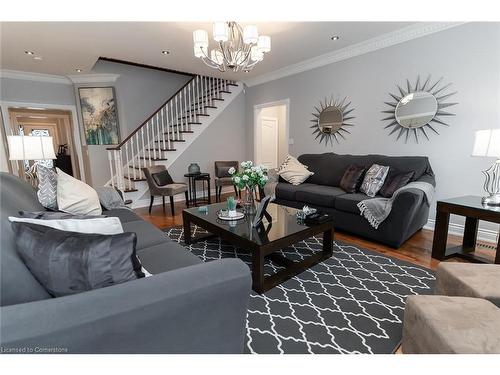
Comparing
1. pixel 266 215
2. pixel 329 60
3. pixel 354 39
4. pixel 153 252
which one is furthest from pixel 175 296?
pixel 329 60

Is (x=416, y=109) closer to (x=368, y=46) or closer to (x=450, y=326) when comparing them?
(x=368, y=46)

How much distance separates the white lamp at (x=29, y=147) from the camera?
247cm

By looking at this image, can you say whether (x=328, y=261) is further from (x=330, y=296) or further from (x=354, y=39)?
(x=354, y=39)

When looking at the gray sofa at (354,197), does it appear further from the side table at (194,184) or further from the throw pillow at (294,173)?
the side table at (194,184)

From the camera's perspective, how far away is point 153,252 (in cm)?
161

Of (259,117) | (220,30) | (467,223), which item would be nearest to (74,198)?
(220,30)

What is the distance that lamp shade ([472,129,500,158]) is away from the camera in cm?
214

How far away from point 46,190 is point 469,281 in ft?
9.62

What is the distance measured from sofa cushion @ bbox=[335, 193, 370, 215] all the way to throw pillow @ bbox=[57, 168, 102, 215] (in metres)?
2.59

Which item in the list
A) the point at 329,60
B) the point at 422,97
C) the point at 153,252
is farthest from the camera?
the point at 329,60

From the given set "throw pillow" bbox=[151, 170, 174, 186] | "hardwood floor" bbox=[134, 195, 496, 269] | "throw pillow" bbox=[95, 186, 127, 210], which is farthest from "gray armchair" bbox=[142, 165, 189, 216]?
"throw pillow" bbox=[95, 186, 127, 210]

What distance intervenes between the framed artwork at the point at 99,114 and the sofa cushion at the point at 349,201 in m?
4.83

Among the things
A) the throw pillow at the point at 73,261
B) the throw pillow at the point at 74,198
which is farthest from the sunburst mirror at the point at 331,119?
the throw pillow at the point at 73,261
